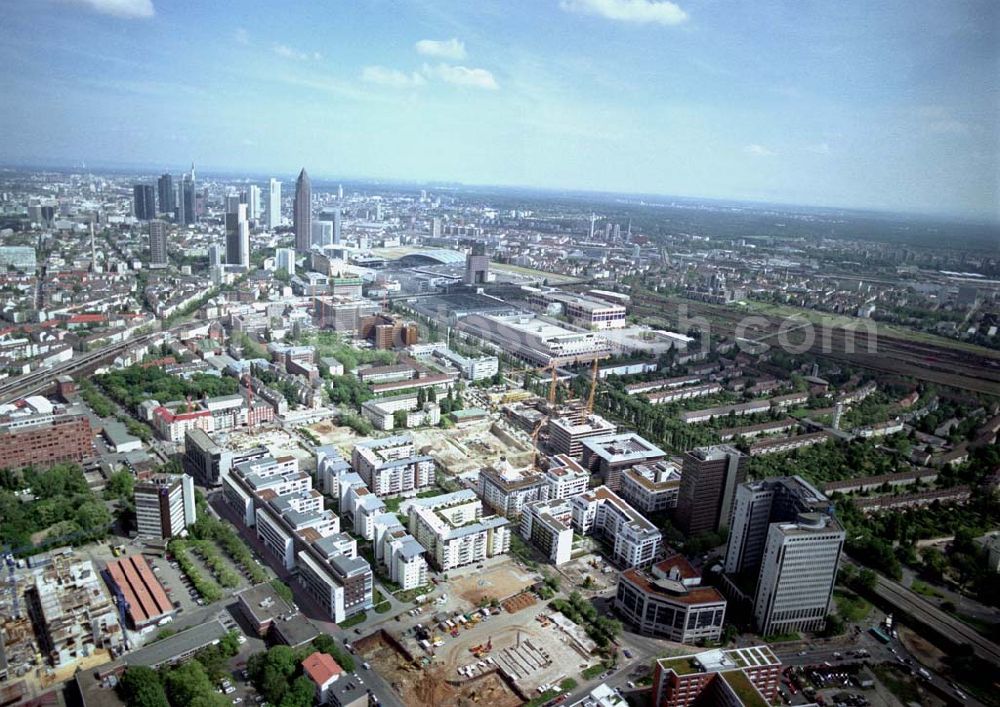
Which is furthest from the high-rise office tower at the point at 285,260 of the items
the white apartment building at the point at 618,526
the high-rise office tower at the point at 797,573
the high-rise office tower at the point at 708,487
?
the high-rise office tower at the point at 797,573

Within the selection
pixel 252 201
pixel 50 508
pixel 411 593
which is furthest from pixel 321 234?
pixel 411 593

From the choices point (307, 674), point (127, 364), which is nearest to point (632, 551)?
point (307, 674)

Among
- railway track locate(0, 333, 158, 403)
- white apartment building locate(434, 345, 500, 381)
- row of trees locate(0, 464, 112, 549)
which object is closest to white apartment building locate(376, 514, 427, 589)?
row of trees locate(0, 464, 112, 549)

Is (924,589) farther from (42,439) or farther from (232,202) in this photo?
(232,202)

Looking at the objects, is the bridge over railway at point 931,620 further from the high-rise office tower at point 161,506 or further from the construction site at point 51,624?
the high-rise office tower at point 161,506

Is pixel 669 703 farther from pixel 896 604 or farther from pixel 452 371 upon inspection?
pixel 452 371
